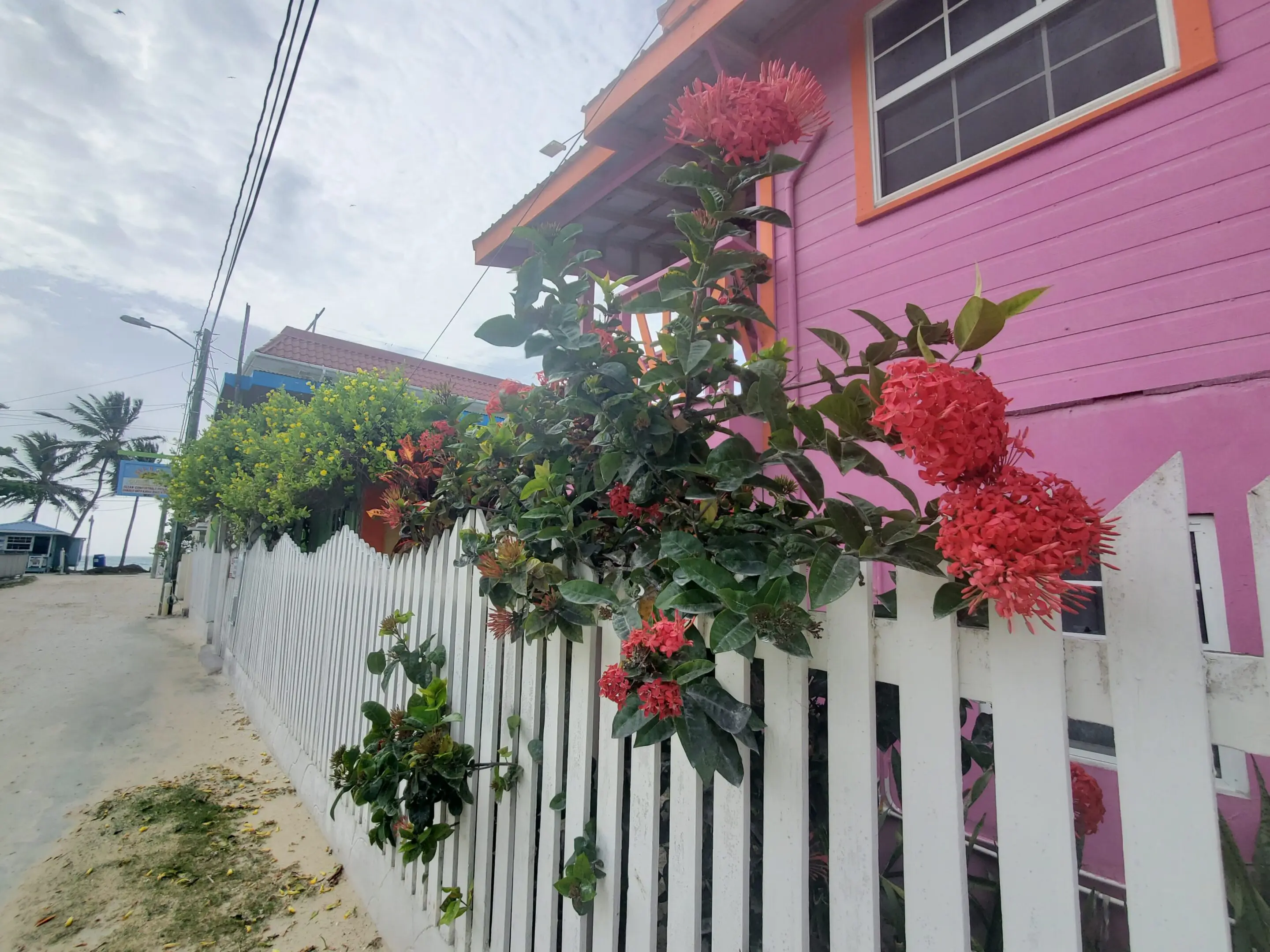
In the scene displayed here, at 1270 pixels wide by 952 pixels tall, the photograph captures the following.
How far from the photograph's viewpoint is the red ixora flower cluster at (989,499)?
659 millimetres

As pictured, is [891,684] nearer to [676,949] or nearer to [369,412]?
[676,949]

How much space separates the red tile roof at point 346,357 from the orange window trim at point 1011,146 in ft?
36.6

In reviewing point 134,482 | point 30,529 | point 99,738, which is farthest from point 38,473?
point 99,738

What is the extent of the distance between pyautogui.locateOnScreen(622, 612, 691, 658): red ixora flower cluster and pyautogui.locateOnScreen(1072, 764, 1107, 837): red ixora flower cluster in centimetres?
79

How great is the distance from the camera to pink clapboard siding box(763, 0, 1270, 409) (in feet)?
6.93

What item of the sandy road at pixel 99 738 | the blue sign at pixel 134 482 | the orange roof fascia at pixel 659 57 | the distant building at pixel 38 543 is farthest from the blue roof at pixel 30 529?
the orange roof fascia at pixel 659 57

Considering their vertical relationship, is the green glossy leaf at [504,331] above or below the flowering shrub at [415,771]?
above

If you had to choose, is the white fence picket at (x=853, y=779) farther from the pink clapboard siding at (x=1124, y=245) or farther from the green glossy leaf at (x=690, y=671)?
the pink clapboard siding at (x=1124, y=245)

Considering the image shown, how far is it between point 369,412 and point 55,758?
139 inches

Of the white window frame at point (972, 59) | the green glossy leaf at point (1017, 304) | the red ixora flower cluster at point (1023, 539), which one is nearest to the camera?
the red ixora flower cluster at point (1023, 539)

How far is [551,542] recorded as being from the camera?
5.50 ft

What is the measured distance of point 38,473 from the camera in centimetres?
3294

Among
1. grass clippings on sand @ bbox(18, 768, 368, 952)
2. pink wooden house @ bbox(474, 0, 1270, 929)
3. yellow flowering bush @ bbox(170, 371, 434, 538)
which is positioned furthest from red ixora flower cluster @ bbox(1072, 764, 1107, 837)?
yellow flowering bush @ bbox(170, 371, 434, 538)

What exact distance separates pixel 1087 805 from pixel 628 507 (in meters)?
1.06
